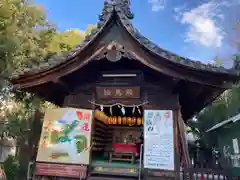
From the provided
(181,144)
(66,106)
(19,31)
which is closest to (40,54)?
(19,31)

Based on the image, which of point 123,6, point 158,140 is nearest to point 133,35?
point 123,6

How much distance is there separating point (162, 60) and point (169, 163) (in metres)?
2.64

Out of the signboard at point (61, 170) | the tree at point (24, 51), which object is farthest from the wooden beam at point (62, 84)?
the tree at point (24, 51)

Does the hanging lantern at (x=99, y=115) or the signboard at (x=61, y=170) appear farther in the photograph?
the hanging lantern at (x=99, y=115)

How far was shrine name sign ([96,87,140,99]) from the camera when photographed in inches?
253

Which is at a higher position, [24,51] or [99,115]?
[24,51]

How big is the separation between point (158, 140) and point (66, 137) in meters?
2.57

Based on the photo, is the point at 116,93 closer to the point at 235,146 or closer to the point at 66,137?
the point at 66,137

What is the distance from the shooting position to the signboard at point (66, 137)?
6074 millimetres

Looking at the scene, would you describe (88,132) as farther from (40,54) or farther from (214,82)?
(40,54)

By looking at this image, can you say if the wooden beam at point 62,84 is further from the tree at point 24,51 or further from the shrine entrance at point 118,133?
the tree at point 24,51

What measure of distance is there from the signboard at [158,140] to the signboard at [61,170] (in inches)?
68.8

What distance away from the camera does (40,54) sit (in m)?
12.1

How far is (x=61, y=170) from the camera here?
6031 millimetres
